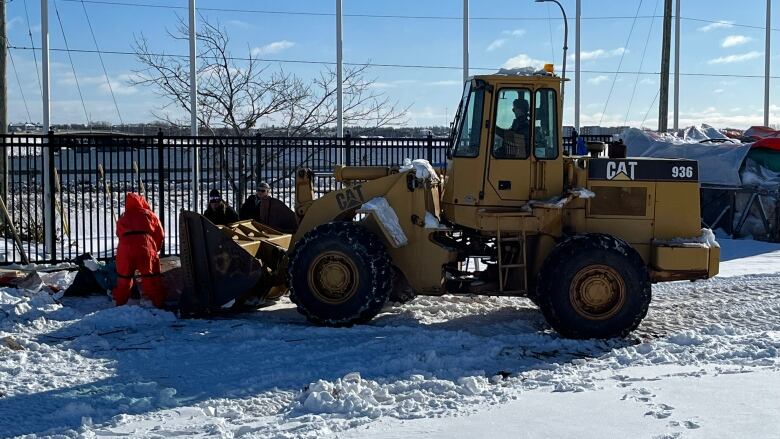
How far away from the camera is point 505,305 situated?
10.4 meters

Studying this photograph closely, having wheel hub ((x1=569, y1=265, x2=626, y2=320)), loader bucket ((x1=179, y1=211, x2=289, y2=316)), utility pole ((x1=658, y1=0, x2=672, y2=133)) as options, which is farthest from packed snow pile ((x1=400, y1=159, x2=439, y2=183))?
utility pole ((x1=658, y1=0, x2=672, y2=133))

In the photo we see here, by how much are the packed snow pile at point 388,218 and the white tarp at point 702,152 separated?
435 inches

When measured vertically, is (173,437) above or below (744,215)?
below

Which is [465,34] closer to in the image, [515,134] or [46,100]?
[46,100]

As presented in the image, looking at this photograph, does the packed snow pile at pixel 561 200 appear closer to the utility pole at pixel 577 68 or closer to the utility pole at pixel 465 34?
the utility pole at pixel 465 34

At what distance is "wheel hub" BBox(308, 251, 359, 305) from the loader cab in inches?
53.2

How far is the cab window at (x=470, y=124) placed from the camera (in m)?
8.81

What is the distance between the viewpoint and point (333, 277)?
29.4 ft

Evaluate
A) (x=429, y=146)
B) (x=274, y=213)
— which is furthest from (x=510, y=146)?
(x=429, y=146)

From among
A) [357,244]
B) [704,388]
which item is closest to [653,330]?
[704,388]

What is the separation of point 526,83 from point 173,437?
5.02 metres

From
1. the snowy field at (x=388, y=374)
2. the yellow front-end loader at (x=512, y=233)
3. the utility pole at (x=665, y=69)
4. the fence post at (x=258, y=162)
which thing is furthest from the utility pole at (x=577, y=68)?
the yellow front-end loader at (x=512, y=233)

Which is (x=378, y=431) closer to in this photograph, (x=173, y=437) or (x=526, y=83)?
→ (x=173, y=437)

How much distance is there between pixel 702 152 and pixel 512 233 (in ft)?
36.2
